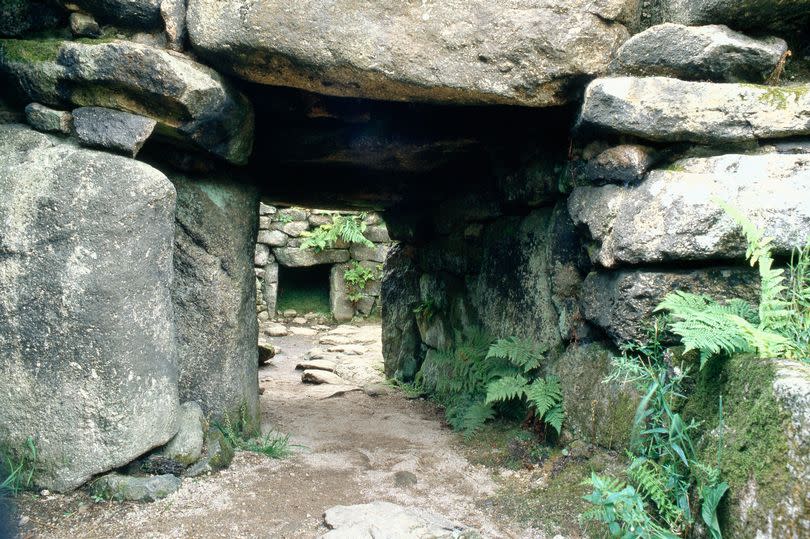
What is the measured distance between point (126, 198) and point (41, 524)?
139 centimetres

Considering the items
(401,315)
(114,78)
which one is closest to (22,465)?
(114,78)

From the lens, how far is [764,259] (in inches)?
88.1

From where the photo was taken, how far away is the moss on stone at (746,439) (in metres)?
1.84

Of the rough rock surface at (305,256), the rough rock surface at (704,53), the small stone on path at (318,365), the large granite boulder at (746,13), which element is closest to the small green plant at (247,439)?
the rough rock surface at (704,53)

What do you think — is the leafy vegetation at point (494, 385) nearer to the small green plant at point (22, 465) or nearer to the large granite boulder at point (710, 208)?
the large granite boulder at point (710, 208)

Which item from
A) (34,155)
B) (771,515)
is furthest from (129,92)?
(771,515)

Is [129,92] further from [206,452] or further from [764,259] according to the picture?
[764,259]

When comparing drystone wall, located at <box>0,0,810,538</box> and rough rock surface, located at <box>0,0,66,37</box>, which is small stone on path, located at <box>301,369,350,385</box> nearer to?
drystone wall, located at <box>0,0,810,538</box>

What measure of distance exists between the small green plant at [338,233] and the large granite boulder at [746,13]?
31.8 feet

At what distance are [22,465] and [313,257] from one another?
9.76 metres

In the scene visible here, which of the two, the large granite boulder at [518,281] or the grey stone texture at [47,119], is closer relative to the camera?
the grey stone texture at [47,119]

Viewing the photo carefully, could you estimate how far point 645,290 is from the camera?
2.80 m

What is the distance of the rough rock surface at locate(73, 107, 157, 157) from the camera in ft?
10.1

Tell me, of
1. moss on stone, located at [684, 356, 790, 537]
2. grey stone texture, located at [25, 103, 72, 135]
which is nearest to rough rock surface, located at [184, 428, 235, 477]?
grey stone texture, located at [25, 103, 72, 135]
